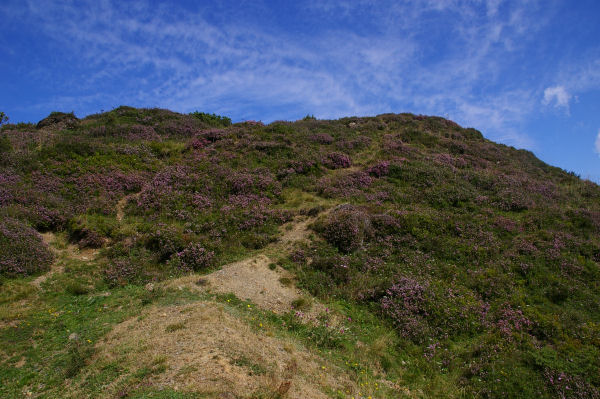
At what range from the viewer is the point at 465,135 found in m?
35.7

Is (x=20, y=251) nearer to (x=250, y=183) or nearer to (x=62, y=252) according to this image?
(x=62, y=252)

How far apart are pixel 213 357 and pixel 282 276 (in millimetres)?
5944

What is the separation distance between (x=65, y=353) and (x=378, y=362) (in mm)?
8368

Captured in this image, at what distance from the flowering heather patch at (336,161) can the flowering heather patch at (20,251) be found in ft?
60.1

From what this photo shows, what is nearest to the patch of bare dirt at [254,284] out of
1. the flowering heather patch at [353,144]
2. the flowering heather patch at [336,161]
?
the flowering heather patch at [336,161]

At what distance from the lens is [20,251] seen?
39.2 ft

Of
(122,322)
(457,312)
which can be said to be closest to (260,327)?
(122,322)

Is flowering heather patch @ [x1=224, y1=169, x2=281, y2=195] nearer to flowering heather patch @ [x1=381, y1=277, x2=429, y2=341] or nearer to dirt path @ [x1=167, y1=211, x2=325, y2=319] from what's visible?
dirt path @ [x1=167, y1=211, x2=325, y2=319]

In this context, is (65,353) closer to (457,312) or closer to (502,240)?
(457,312)

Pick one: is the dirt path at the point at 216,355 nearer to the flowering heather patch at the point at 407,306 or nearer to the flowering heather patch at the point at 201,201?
the flowering heather patch at the point at 407,306

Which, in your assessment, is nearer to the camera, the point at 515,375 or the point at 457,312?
the point at 515,375

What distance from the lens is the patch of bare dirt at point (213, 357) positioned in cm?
611

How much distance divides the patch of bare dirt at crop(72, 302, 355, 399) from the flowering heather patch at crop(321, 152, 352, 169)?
17561 millimetres

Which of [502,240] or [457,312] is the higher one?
[502,240]
